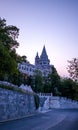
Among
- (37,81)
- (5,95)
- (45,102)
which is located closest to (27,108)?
(5,95)

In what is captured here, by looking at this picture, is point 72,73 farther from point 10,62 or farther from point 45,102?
point 45,102

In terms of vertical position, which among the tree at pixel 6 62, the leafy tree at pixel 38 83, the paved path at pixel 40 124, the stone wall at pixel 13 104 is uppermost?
the leafy tree at pixel 38 83

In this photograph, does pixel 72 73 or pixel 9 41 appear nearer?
pixel 72 73

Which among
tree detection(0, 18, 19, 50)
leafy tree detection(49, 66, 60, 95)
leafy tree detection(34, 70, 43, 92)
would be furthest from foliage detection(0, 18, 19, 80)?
leafy tree detection(49, 66, 60, 95)

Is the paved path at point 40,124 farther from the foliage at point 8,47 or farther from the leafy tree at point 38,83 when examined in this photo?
the leafy tree at point 38,83

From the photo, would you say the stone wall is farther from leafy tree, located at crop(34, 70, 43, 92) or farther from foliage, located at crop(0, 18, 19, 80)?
leafy tree, located at crop(34, 70, 43, 92)

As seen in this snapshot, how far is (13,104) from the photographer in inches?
1622

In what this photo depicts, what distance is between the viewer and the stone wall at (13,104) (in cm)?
3619

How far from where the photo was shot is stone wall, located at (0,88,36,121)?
3619cm

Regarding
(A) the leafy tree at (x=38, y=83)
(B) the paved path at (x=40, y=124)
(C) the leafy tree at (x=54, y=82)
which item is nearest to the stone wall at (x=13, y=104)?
(B) the paved path at (x=40, y=124)

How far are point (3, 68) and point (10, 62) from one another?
1.36 metres

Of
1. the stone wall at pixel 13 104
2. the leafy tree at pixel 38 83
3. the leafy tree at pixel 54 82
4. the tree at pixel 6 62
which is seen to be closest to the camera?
the tree at pixel 6 62

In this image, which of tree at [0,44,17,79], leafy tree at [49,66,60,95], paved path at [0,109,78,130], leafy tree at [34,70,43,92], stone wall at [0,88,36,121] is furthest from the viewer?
leafy tree at [49,66,60,95]

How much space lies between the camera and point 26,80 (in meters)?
126
